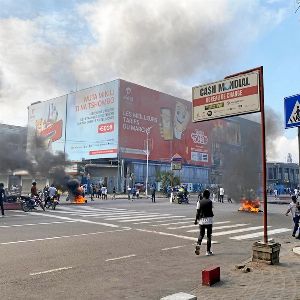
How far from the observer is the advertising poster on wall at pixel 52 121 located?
7875cm

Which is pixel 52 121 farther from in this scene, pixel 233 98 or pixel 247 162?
pixel 233 98

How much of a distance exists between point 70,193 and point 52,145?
4985cm

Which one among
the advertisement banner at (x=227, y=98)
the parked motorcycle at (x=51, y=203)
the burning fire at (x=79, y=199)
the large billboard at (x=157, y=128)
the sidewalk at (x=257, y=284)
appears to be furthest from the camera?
the large billboard at (x=157, y=128)

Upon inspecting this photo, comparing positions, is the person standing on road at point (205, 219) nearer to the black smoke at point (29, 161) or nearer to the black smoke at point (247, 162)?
the black smoke at point (247, 162)

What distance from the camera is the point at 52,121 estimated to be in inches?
3206

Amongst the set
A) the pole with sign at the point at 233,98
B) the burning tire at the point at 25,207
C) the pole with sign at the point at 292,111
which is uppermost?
the pole with sign at the point at 233,98

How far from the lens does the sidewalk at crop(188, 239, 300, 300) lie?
533 cm

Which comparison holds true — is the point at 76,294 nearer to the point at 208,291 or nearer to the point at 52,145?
the point at 208,291

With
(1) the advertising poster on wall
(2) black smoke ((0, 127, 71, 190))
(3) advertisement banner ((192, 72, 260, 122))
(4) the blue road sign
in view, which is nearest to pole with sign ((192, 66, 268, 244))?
(3) advertisement banner ((192, 72, 260, 122))

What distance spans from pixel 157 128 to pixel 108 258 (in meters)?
66.5

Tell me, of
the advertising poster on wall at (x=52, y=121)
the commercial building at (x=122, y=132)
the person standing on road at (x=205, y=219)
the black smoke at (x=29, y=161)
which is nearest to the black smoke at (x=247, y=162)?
the person standing on road at (x=205, y=219)

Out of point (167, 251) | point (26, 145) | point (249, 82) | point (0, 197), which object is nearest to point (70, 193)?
point (26, 145)

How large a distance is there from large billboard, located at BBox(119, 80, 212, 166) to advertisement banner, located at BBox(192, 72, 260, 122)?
5772cm

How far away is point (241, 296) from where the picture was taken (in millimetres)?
5285
